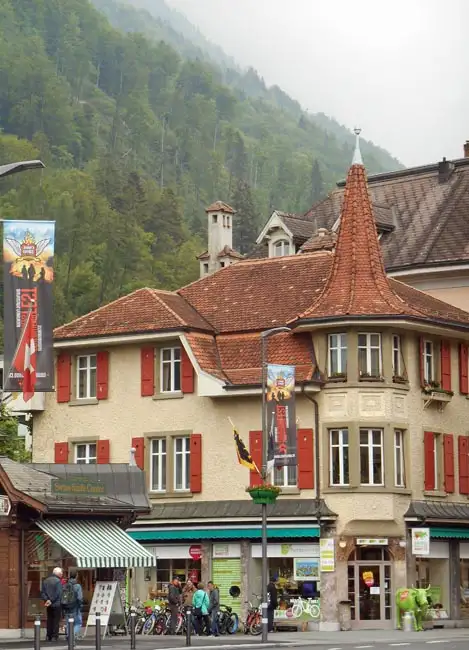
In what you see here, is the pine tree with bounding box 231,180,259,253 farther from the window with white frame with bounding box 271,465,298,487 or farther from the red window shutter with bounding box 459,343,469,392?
the window with white frame with bounding box 271,465,298,487

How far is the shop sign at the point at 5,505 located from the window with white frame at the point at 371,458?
53.3 ft

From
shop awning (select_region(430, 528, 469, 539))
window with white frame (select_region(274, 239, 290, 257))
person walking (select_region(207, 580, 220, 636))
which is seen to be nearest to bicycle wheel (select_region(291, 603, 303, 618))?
shop awning (select_region(430, 528, 469, 539))

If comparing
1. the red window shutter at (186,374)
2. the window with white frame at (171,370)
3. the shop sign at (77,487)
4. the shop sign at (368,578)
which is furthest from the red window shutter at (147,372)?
the shop sign at (77,487)

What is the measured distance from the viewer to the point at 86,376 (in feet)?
207

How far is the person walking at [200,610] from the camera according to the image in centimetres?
5009

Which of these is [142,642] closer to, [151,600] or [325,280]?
[151,600]

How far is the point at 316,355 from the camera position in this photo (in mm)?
58281

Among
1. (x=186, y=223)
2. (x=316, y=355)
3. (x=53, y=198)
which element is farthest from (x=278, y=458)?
(x=186, y=223)

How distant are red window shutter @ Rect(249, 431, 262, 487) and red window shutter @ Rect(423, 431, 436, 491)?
19.4ft

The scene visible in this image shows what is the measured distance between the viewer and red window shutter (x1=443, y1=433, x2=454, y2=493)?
60.2 m

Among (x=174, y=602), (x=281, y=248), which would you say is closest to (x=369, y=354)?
(x=174, y=602)

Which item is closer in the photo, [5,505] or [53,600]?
[53,600]

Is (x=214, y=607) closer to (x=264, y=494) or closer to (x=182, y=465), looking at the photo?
(x=264, y=494)

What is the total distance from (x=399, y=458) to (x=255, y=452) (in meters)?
5.06
